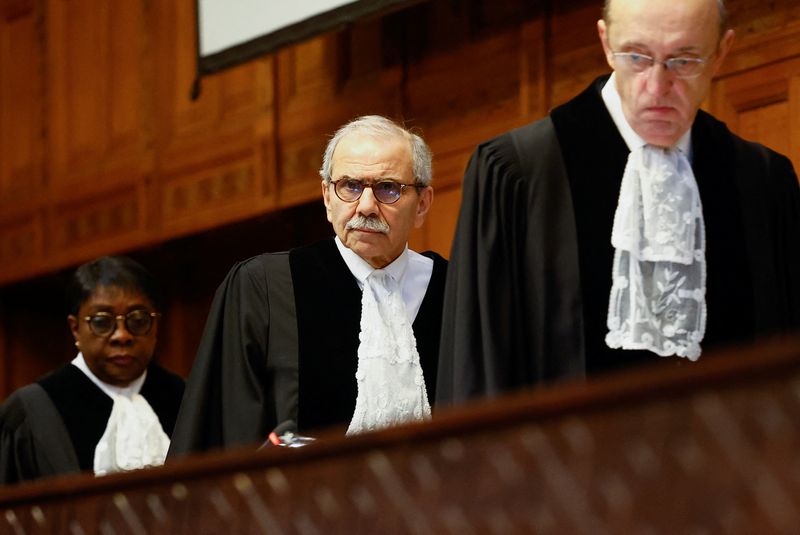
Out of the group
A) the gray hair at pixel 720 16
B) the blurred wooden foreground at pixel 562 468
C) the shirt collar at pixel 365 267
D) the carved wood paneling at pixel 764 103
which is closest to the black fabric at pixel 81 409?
the shirt collar at pixel 365 267

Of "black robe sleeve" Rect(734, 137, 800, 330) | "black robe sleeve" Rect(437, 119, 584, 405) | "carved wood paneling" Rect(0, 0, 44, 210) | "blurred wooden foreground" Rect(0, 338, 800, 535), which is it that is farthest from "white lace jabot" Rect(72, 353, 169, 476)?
"carved wood paneling" Rect(0, 0, 44, 210)

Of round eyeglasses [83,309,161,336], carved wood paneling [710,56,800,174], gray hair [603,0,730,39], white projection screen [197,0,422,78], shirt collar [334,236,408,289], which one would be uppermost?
white projection screen [197,0,422,78]

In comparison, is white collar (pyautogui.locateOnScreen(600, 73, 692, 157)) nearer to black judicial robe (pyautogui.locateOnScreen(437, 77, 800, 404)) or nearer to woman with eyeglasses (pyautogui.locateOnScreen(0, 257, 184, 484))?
black judicial robe (pyautogui.locateOnScreen(437, 77, 800, 404))

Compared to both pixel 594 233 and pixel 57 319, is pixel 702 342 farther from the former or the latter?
pixel 57 319

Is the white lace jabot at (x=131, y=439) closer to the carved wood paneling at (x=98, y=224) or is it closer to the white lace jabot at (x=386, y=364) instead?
the white lace jabot at (x=386, y=364)

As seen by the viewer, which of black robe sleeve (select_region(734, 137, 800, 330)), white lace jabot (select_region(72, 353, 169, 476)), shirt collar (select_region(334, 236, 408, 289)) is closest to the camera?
black robe sleeve (select_region(734, 137, 800, 330))

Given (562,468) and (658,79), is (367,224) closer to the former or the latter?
(658,79)

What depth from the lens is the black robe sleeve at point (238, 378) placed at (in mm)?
4398

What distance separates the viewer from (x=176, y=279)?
9.04m

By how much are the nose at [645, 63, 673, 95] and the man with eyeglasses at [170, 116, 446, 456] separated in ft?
3.69

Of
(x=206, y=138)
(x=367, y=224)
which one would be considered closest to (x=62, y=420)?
(x=367, y=224)

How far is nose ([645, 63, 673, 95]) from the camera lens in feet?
11.8

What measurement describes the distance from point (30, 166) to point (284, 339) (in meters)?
5.24

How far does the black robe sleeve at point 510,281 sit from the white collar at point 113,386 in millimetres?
2857
